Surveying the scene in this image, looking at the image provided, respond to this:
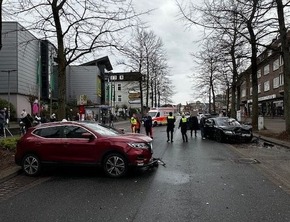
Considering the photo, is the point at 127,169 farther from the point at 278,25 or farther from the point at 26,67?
the point at 26,67

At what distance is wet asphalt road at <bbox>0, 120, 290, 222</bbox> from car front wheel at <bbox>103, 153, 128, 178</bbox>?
211mm

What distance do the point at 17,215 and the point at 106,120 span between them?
42309mm

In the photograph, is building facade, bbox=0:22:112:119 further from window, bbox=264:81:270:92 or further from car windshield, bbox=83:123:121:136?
window, bbox=264:81:270:92

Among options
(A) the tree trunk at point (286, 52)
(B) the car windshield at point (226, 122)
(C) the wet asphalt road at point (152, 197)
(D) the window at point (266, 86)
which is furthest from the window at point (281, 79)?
(C) the wet asphalt road at point (152, 197)

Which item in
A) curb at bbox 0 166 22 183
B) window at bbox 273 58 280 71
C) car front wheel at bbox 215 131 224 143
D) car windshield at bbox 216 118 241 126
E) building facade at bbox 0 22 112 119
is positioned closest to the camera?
curb at bbox 0 166 22 183

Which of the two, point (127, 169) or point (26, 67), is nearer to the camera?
point (127, 169)

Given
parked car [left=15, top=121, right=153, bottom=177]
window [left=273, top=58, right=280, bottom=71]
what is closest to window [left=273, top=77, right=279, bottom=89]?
window [left=273, top=58, right=280, bottom=71]

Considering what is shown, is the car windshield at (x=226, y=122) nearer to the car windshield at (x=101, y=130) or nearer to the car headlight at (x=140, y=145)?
the car windshield at (x=101, y=130)

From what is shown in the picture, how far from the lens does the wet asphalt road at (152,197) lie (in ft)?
19.4

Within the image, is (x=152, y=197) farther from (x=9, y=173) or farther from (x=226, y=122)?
(x=226, y=122)

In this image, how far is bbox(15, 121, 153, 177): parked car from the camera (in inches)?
372

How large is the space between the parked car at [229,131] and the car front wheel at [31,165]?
12241 mm

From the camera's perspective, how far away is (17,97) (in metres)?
43.5

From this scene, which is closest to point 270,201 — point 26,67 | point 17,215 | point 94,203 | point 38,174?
point 94,203
